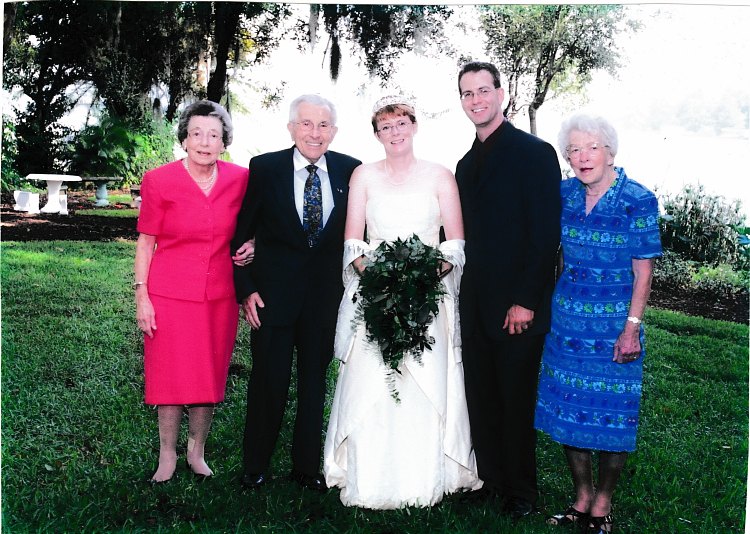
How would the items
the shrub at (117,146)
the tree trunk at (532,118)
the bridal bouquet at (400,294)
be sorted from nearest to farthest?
1. the bridal bouquet at (400,294)
2. the tree trunk at (532,118)
3. the shrub at (117,146)

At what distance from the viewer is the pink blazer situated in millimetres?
3621

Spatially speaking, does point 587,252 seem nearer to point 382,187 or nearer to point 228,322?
point 382,187

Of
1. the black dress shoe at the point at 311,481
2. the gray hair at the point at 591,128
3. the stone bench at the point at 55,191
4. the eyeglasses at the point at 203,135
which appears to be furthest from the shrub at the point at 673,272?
the stone bench at the point at 55,191

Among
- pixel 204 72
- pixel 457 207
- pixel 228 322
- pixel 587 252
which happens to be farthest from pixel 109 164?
pixel 587 252

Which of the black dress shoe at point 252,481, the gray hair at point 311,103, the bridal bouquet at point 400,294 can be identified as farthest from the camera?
the black dress shoe at point 252,481

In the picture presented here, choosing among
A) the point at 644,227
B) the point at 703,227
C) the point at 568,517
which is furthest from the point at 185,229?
the point at 703,227

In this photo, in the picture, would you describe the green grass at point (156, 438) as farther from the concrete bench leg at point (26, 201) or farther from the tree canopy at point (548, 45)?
the tree canopy at point (548, 45)

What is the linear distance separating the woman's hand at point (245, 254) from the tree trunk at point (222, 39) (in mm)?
1237

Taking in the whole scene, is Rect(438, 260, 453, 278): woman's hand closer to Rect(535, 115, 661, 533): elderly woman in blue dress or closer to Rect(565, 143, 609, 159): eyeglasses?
Rect(535, 115, 661, 533): elderly woman in blue dress

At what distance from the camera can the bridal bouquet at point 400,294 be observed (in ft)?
10.9

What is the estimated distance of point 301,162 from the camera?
146 inches

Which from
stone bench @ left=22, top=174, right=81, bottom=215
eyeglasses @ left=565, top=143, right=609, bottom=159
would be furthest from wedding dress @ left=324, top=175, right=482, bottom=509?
stone bench @ left=22, top=174, right=81, bottom=215

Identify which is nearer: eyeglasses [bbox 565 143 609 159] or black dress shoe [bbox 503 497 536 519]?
eyeglasses [bbox 565 143 609 159]

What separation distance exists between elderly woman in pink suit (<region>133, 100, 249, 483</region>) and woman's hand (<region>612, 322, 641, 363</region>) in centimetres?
197
